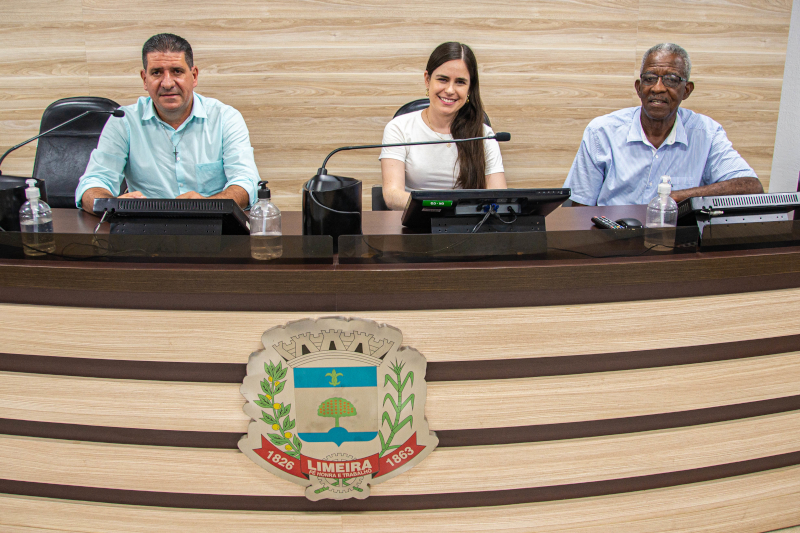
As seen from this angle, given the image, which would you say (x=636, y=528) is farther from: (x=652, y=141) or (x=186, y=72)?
(x=186, y=72)

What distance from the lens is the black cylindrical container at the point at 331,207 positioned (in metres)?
1.29

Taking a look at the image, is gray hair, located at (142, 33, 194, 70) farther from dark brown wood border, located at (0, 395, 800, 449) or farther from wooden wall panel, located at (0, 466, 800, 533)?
wooden wall panel, located at (0, 466, 800, 533)

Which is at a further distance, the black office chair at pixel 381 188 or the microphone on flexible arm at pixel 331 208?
the black office chair at pixel 381 188

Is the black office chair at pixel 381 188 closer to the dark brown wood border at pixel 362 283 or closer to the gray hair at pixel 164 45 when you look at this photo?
the gray hair at pixel 164 45

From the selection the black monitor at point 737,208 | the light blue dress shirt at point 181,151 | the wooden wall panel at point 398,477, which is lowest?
the wooden wall panel at point 398,477

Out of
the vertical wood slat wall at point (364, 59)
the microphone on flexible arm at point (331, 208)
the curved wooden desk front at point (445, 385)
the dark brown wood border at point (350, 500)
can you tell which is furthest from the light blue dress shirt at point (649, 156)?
the microphone on flexible arm at point (331, 208)

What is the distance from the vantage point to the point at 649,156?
2457 mm

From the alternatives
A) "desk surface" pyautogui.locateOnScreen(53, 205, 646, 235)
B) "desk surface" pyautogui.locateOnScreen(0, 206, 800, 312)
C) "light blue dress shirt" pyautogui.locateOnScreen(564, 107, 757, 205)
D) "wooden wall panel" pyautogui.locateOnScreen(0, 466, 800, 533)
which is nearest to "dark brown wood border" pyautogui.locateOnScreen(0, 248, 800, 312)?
"desk surface" pyautogui.locateOnScreen(0, 206, 800, 312)

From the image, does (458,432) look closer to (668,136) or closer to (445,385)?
(445,385)

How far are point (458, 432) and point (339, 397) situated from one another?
0.31 m

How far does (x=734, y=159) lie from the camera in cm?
244

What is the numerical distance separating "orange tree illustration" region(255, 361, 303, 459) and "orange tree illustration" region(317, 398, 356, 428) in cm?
8

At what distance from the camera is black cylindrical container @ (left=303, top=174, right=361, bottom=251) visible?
1.29m

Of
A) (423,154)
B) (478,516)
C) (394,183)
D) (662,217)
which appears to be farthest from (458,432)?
(423,154)
